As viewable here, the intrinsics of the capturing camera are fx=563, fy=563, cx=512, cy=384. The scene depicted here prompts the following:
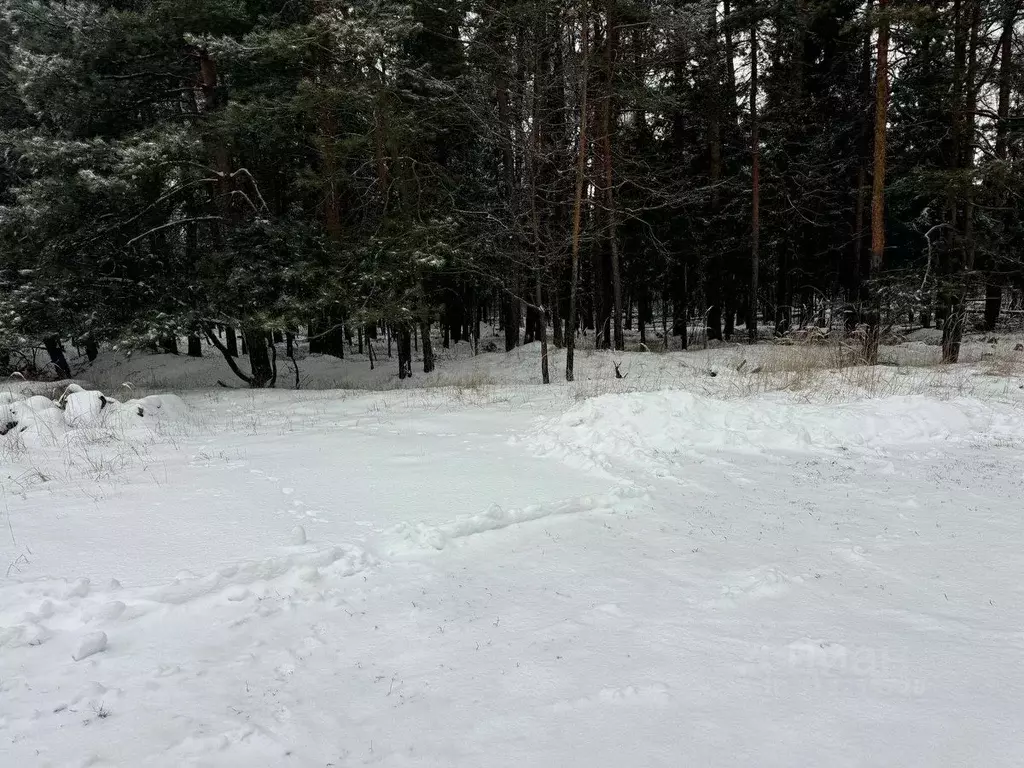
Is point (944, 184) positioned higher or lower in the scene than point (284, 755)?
higher

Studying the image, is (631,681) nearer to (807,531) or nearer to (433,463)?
(807,531)

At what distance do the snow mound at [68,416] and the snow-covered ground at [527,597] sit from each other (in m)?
0.15

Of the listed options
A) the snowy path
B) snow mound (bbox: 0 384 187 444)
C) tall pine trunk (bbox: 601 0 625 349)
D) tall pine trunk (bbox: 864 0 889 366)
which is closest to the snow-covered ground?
the snowy path

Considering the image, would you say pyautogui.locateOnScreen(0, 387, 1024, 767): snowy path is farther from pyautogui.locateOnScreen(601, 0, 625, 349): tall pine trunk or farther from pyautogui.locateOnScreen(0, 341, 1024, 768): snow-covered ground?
pyautogui.locateOnScreen(601, 0, 625, 349): tall pine trunk

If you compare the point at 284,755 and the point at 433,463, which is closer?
the point at 284,755

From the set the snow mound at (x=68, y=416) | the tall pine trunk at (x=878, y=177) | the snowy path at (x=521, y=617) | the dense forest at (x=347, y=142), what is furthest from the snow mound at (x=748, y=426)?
the dense forest at (x=347, y=142)

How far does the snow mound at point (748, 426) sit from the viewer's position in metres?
6.68

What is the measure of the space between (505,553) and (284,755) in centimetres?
208

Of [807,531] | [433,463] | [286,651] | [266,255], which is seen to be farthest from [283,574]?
[266,255]

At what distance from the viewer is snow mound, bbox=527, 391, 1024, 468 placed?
21.9 feet

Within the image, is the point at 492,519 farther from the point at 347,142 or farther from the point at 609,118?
the point at 609,118

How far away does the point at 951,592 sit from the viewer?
342 centimetres

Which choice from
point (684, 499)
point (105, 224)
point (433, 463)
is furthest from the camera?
point (105, 224)

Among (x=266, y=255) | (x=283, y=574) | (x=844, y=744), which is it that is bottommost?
(x=844, y=744)
